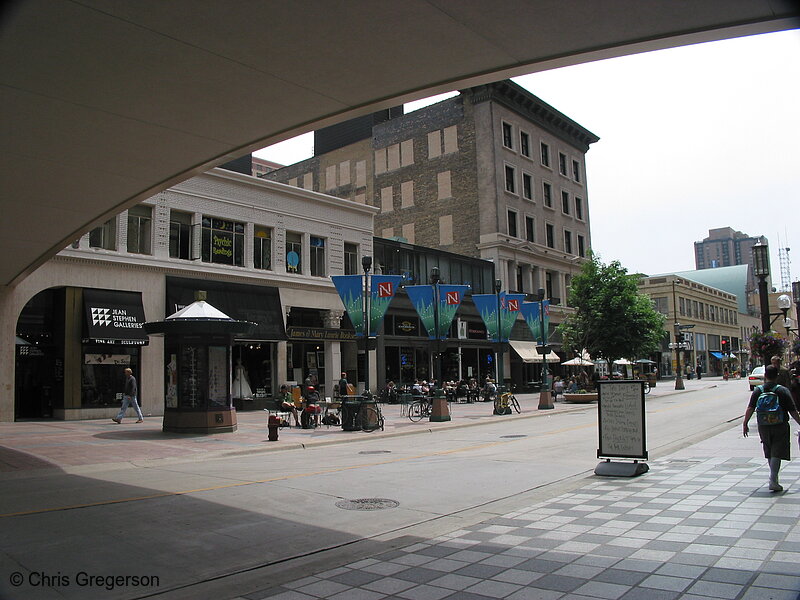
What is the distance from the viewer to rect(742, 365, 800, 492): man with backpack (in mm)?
8359

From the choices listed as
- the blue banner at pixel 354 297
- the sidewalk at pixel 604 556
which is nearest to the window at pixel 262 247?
the blue banner at pixel 354 297

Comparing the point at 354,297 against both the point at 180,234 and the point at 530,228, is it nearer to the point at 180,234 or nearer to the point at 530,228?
the point at 180,234

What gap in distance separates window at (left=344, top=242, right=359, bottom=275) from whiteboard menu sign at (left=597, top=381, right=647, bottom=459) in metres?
26.0

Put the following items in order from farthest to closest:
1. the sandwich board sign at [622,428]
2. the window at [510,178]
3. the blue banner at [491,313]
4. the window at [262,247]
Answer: the window at [510,178] < the window at [262,247] < the blue banner at [491,313] < the sandwich board sign at [622,428]

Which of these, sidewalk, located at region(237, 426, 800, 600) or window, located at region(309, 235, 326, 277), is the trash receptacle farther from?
window, located at region(309, 235, 326, 277)

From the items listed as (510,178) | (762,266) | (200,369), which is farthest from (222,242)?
(510,178)

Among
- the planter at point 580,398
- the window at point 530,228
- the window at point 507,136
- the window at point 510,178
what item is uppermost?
the window at point 507,136

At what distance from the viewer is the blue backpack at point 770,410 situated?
8.52 metres

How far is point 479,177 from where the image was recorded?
156ft

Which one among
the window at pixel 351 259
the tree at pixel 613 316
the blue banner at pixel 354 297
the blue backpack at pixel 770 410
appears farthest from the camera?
the tree at pixel 613 316

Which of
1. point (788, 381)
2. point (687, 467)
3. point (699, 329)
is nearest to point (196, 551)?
point (687, 467)

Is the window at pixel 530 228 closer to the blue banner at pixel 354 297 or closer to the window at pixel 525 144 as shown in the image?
the window at pixel 525 144

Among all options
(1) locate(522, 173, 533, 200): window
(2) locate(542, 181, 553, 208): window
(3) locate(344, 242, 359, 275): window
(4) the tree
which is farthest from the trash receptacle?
(2) locate(542, 181, 553, 208): window

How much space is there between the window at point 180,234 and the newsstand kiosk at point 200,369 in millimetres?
9530
